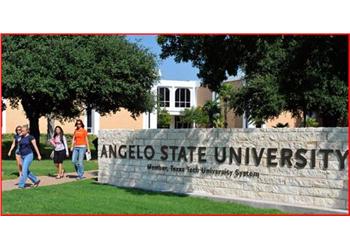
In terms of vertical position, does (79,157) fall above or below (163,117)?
below

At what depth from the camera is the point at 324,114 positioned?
18266mm

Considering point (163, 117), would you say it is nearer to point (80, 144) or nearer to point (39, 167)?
point (80, 144)

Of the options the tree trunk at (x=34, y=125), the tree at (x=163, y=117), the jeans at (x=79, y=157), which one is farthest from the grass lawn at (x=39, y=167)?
the tree at (x=163, y=117)

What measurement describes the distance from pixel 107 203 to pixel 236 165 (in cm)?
254

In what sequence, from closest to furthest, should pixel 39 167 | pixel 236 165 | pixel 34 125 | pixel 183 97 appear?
pixel 236 165 → pixel 39 167 → pixel 183 97 → pixel 34 125

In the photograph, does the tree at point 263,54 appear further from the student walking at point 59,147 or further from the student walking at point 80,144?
the student walking at point 59,147

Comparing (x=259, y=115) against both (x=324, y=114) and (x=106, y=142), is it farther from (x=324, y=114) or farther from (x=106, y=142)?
(x=106, y=142)

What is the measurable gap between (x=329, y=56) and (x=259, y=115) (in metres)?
11.5

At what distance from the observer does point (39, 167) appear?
15312 mm

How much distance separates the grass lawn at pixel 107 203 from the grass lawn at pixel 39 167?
5.85 feet

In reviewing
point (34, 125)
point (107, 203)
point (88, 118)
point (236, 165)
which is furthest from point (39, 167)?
point (236, 165)

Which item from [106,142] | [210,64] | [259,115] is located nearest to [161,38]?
[210,64]

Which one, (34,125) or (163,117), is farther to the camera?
(34,125)

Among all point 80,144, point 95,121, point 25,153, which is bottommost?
point 25,153
